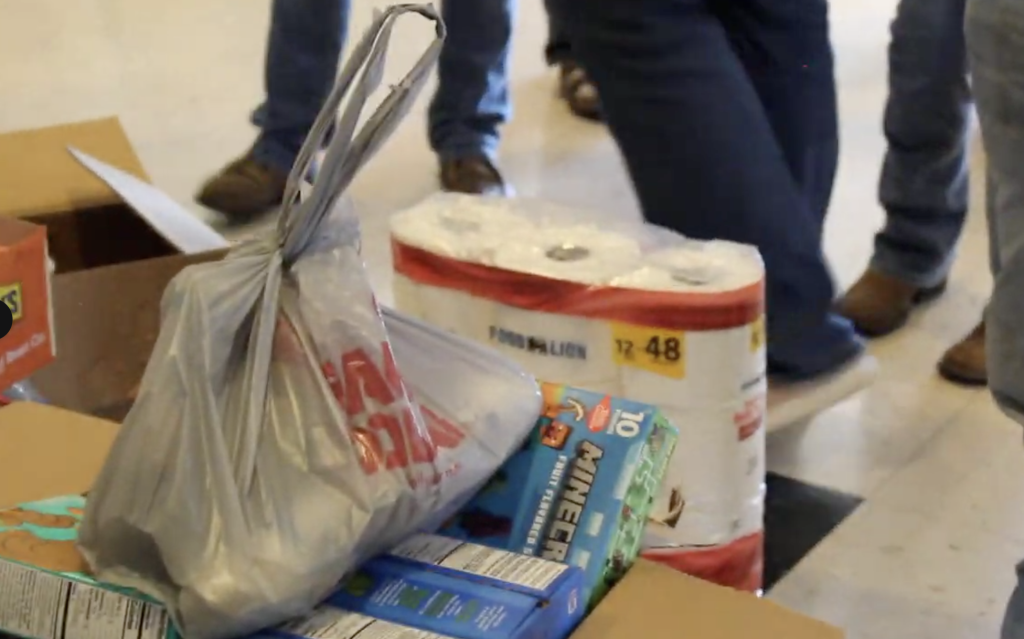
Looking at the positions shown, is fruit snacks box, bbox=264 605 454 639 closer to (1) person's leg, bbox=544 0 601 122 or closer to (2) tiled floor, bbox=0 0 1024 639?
(2) tiled floor, bbox=0 0 1024 639

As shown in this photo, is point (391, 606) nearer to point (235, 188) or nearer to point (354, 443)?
point (354, 443)

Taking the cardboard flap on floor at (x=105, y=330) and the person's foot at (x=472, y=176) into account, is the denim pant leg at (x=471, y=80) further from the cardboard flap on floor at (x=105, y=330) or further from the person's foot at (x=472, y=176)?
the cardboard flap on floor at (x=105, y=330)

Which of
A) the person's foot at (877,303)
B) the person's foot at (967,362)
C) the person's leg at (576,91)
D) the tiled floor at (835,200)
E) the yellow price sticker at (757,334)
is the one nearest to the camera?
the yellow price sticker at (757,334)

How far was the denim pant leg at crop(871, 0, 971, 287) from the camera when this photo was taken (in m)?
1.43

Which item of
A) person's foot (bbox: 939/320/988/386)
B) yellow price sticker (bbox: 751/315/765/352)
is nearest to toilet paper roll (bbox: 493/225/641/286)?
yellow price sticker (bbox: 751/315/765/352)

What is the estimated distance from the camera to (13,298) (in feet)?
3.21

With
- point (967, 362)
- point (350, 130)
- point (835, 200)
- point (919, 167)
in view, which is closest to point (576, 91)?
point (835, 200)

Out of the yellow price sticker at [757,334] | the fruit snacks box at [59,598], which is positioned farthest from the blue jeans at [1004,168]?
the fruit snacks box at [59,598]

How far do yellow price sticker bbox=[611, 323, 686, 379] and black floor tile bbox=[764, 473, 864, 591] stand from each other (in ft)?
0.77

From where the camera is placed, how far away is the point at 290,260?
67 centimetres

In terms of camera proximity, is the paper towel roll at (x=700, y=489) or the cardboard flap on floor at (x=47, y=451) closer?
the cardboard flap on floor at (x=47, y=451)

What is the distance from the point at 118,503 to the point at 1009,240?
0.55 meters

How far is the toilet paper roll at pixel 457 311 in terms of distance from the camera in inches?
40.3

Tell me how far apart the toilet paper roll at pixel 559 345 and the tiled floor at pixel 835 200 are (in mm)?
249
